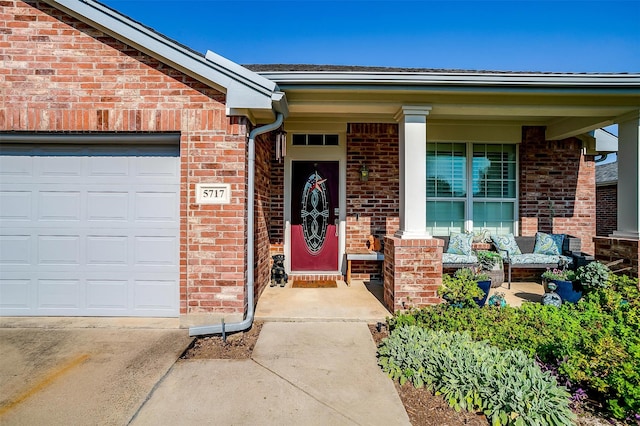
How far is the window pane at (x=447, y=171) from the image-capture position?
6395 mm

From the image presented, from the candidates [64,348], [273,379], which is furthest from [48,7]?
[273,379]

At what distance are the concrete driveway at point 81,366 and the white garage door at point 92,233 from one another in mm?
262

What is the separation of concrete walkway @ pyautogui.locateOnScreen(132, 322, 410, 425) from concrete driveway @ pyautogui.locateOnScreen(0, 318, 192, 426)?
224 mm

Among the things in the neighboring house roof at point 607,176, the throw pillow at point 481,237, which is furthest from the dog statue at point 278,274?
the neighboring house roof at point 607,176

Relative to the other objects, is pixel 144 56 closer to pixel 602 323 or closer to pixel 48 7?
pixel 48 7

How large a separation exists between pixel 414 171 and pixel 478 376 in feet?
8.46

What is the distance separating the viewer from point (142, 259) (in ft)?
13.1

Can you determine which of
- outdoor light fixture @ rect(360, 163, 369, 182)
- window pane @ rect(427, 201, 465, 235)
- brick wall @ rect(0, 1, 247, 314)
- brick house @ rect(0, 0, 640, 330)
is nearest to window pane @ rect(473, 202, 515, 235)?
window pane @ rect(427, 201, 465, 235)

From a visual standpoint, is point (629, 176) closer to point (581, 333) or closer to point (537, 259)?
point (537, 259)

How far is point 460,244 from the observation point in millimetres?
5863

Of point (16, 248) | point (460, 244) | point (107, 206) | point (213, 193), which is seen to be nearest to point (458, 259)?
point (460, 244)

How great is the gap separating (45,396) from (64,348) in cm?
91

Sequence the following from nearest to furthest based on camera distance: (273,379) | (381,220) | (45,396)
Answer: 1. (45,396)
2. (273,379)
3. (381,220)

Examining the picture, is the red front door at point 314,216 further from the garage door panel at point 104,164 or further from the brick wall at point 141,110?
the garage door panel at point 104,164
